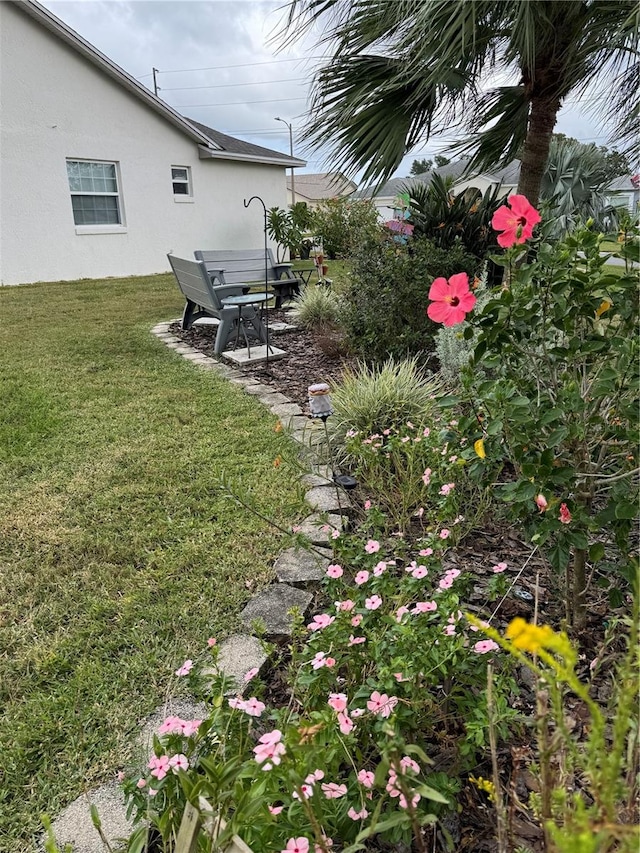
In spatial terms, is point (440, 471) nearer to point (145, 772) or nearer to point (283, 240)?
point (145, 772)

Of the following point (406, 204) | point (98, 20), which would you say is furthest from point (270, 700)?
point (98, 20)

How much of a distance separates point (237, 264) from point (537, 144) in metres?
4.36

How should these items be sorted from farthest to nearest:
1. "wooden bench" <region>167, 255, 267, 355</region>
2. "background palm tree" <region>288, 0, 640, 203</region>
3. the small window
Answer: the small window
"wooden bench" <region>167, 255, 267, 355</region>
"background palm tree" <region>288, 0, 640, 203</region>

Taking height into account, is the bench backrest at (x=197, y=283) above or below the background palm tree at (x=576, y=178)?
below

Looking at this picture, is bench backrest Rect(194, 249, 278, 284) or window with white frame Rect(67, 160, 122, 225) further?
window with white frame Rect(67, 160, 122, 225)

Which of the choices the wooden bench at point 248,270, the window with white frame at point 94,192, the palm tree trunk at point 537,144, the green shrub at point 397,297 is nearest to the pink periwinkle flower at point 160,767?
the green shrub at point 397,297

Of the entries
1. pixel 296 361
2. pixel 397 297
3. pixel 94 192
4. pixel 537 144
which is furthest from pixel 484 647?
pixel 94 192

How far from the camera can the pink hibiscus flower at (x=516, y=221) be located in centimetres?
142

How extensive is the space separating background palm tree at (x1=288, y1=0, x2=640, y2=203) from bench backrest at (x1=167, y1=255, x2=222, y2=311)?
191cm

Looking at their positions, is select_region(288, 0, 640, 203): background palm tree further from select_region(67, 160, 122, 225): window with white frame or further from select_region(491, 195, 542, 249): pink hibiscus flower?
select_region(67, 160, 122, 225): window with white frame

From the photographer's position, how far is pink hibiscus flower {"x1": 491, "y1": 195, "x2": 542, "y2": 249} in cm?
142

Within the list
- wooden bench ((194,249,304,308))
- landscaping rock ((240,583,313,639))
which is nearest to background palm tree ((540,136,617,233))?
wooden bench ((194,249,304,308))

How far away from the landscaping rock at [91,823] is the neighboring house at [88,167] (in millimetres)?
11461

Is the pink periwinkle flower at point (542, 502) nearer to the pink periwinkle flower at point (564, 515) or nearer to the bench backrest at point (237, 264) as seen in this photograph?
the pink periwinkle flower at point (564, 515)
